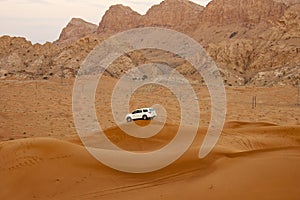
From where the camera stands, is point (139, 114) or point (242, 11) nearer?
point (139, 114)

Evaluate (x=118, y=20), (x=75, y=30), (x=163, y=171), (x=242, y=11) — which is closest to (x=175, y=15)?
(x=118, y=20)

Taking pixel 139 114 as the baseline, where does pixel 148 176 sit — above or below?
below

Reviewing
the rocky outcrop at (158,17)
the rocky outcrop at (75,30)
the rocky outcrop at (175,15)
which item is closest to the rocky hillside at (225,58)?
the rocky outcrop at (175,15)

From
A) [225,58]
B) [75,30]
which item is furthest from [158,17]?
[225,58]

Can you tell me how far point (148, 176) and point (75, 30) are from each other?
5674 inches

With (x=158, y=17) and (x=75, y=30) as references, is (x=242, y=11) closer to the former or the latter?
(x=158, y=17)

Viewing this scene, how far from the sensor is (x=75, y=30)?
14650 cm

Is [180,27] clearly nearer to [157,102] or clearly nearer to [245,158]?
[157,102]

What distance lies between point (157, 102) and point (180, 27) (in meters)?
93.2

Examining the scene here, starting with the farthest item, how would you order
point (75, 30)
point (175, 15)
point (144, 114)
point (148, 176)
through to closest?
1. point (75, 30)
2. point (175, 15)
3. point (144, 114)
4. point (148, 176)

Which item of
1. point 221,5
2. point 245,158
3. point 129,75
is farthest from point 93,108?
point 221,5

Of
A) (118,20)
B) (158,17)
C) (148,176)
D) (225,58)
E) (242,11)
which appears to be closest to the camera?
(148,176)

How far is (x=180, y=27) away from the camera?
4668 inches

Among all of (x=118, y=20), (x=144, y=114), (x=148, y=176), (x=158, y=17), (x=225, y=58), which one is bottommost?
(x=148, y=176)
